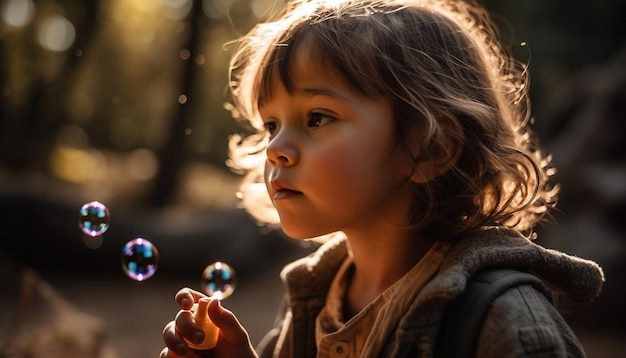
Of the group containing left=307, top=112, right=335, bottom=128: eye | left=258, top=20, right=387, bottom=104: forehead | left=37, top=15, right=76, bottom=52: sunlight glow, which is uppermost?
left=37, top=15, right=76, bottom=52: sunlight glow

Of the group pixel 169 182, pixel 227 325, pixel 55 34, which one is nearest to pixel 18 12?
pixel 55 34

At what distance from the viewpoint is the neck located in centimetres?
190

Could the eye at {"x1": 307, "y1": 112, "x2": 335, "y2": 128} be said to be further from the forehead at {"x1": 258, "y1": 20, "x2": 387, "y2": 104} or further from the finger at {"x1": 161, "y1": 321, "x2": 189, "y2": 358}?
the finger at {"x1": 161, "y1": 321, "x2": 189, "y2": 358}

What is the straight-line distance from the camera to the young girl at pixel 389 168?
5.57ft

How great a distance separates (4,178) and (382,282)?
6.43m

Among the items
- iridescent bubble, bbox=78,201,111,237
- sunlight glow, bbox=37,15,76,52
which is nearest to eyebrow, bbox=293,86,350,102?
iridescent bubble, bbox=78,201,111,237

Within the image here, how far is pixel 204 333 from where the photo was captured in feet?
5.62

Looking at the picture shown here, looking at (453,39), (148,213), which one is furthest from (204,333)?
(148,213)

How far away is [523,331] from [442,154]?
0.52m

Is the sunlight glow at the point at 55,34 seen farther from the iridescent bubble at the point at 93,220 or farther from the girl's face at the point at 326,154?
the girl's face at the point at 326,154

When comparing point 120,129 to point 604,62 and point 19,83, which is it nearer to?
point 19,83

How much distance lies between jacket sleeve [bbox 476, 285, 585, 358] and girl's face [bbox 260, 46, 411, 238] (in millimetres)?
434

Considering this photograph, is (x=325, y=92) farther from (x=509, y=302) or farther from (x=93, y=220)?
(x=93, y=220)

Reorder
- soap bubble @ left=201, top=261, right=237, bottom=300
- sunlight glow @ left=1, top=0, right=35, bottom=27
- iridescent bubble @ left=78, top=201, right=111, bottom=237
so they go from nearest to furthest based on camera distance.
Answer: soap bubble @ left=201, top=261, right=237, bottom=300
iridescent bubble @ left=78, top=201, right=111, bottom=237
sunlight glow @ left=1, top=0, right=35, bottom=27
